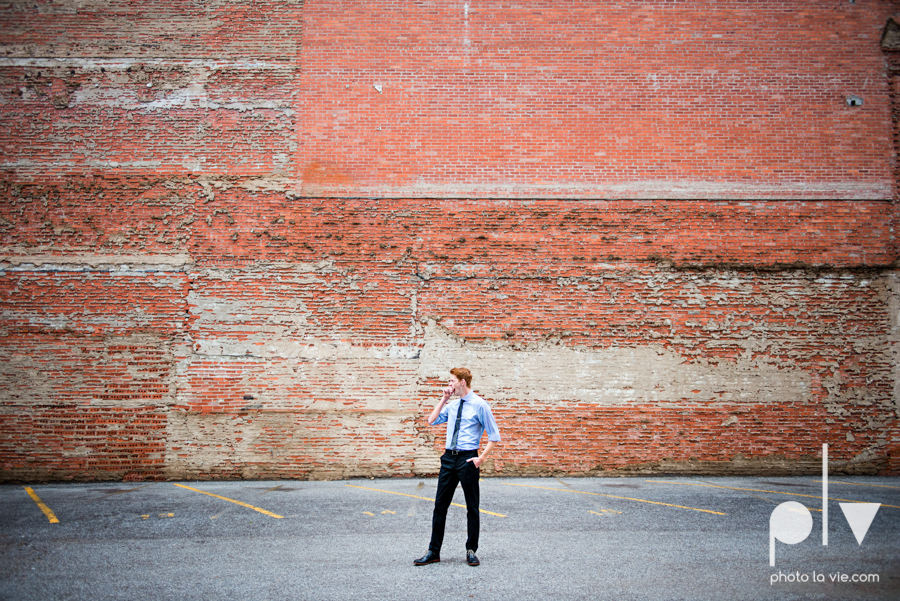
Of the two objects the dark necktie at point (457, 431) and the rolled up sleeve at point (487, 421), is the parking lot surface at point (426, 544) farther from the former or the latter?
the rolled up sleeve at point (487, 421)

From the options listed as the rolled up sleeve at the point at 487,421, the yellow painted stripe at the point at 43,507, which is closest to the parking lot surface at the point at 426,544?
the yellow painted stripe at the point at 43,507

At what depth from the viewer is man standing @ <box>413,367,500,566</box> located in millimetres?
4438

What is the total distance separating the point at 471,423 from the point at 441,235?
17.6 feet

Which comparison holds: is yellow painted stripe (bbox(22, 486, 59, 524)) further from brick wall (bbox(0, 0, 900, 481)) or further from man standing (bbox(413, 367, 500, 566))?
man standing (bbox(413, 367, 500, 566))

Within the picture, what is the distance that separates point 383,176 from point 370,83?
74.7 inches

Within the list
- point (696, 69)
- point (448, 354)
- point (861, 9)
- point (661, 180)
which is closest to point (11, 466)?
point (448, 354)

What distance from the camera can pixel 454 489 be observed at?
4.47 m

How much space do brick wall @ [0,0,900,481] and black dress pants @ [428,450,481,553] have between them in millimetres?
4502

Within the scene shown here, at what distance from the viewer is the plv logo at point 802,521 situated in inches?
208

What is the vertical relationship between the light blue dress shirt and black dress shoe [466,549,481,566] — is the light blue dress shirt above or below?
above

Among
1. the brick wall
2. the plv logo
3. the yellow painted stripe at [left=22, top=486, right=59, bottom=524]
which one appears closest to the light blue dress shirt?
the plv logo

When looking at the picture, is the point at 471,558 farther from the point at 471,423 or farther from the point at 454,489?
the point at 471,423

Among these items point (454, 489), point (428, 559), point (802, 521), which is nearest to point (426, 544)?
point (428, 559)

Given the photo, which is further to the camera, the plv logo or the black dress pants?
the plv logo
